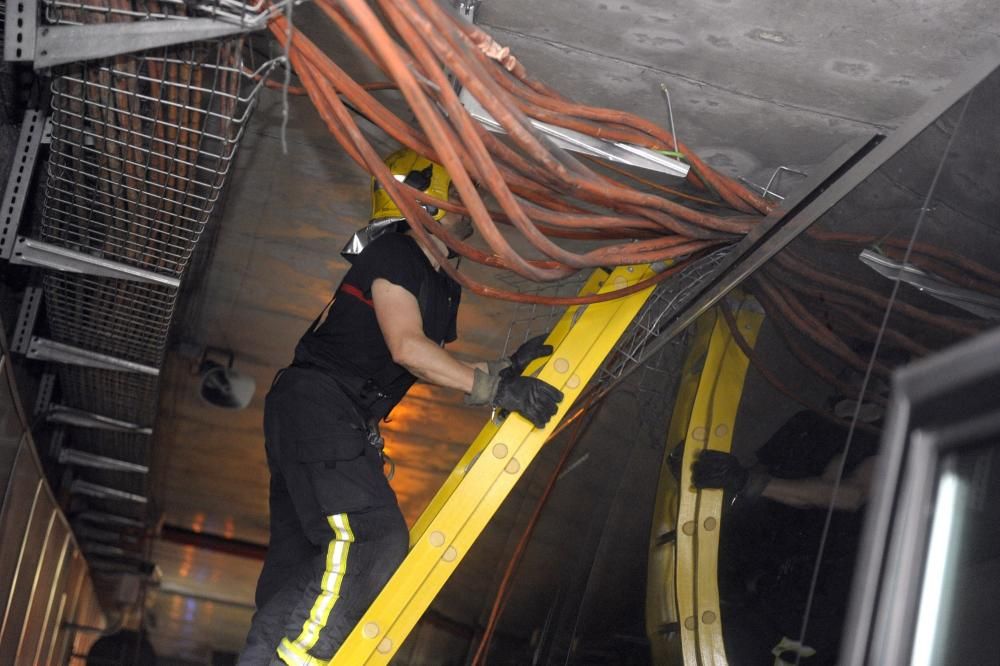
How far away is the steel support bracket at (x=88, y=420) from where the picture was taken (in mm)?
4918

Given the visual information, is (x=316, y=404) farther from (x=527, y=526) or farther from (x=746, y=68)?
(x=746, y=68)

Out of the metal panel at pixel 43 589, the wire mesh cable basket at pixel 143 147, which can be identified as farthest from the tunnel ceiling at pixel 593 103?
the metal panel at pixel 43 589

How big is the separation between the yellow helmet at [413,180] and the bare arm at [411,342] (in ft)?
0.80

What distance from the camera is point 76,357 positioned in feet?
13.8

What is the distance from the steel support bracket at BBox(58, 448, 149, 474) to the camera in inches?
220

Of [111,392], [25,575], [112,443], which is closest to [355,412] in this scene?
[111,392]

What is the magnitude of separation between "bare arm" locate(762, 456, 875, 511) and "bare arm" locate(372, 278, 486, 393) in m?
1.07

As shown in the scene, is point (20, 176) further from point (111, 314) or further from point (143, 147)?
point (111, 314)

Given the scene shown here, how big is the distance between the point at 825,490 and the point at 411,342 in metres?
1.39

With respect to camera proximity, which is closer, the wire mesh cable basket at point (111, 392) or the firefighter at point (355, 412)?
the firefighter at point (355, 412)

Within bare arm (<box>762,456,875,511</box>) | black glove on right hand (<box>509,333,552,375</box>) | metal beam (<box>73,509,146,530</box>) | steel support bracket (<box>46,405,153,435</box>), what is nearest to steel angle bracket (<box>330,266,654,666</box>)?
black glove on right hand (<box>509,333,552,375</box>)

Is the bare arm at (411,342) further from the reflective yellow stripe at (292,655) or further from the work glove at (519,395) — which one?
the reflective yellow stripe at (292,655)

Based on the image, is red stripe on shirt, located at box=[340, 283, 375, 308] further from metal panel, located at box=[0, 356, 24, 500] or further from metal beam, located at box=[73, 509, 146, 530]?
metal beam, located at box=[73, 509, 146, 530]

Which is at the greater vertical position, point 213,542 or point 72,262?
point 72,262
